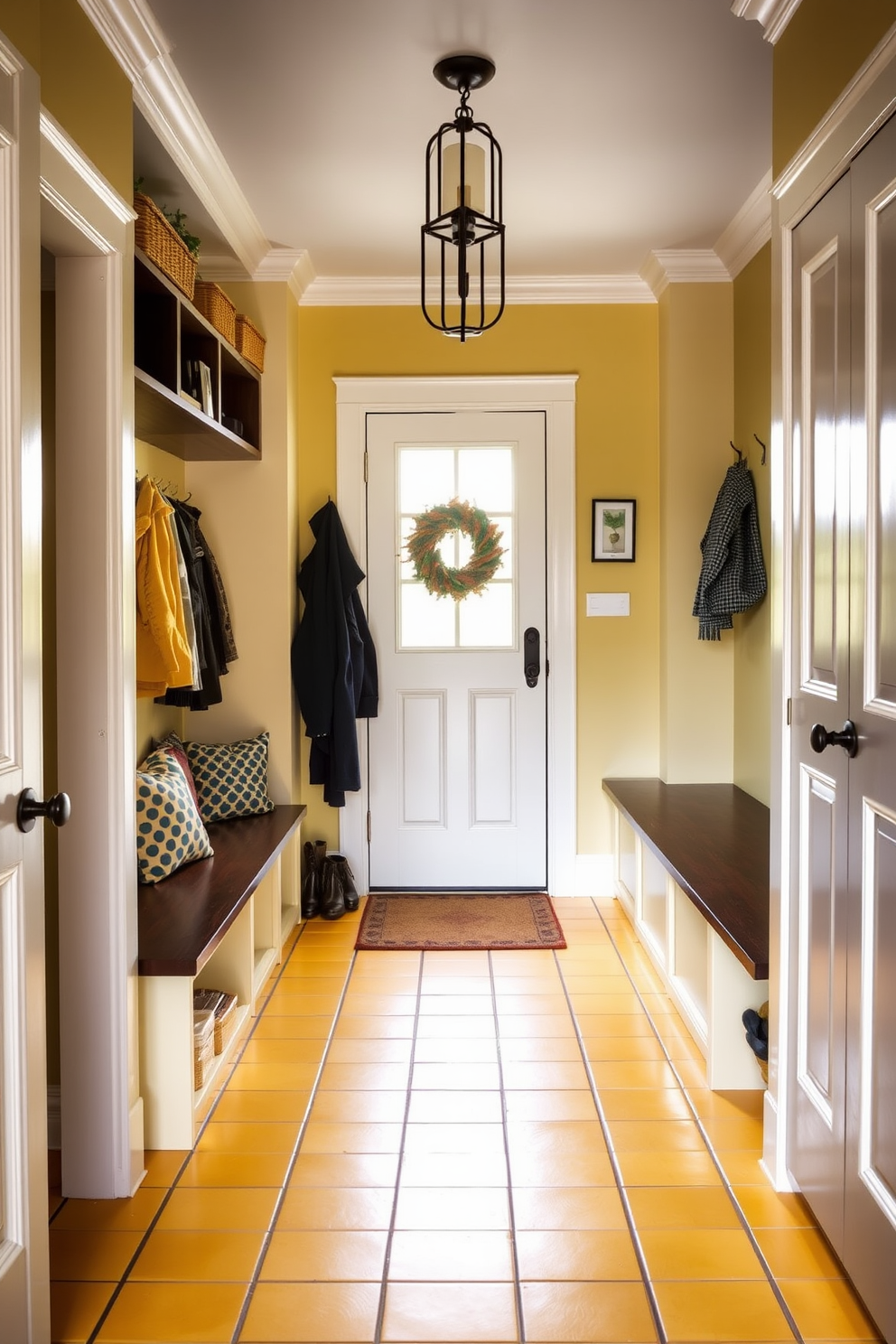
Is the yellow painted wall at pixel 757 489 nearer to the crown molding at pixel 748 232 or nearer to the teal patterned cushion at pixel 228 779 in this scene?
the crown molding at pixel 748 232

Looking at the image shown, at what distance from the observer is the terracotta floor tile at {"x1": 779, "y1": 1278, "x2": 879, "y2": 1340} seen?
1812 millimetres

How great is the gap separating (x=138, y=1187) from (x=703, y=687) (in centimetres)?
293

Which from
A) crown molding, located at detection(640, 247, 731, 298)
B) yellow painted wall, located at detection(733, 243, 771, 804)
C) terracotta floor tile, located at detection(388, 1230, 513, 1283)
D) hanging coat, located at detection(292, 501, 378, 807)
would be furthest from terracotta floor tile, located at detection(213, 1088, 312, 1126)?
crown molding, located at detection(640, 247, 731, 298)

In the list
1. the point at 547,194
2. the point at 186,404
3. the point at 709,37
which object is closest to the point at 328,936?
the point at 186,404

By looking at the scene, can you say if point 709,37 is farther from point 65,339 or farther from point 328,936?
point 328,936

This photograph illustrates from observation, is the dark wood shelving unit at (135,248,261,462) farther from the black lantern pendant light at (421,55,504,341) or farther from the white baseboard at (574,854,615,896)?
the white baseboard at (574,854,615,896)

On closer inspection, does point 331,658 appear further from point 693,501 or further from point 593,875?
point 693,501

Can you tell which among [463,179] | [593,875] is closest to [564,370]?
[463,179]

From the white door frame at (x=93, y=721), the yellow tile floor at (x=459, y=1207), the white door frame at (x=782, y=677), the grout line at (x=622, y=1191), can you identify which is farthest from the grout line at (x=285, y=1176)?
the white door frame at (x=782, y=677)

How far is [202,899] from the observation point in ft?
9.42

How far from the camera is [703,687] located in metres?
4.41

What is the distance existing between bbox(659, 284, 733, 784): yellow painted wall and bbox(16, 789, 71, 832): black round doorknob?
3143 mm

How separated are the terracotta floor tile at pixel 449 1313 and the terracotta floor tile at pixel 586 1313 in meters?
0.04

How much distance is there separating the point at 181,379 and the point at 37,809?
6.59 feet
